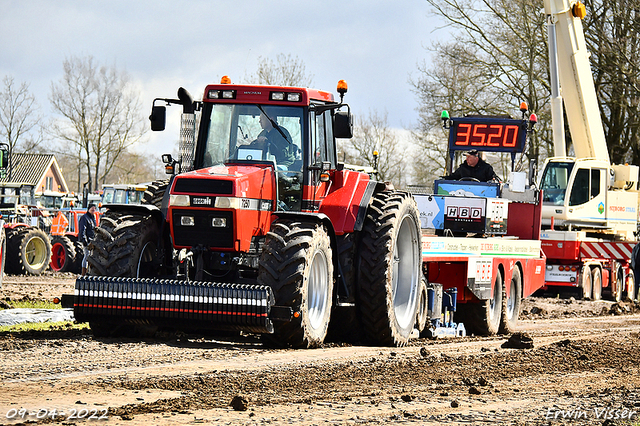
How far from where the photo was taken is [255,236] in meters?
8.93

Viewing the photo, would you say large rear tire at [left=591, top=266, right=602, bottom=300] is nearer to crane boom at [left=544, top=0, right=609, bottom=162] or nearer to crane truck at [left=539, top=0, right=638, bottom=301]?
crane truck at [left=539, top=0, right=638, bottom=301]

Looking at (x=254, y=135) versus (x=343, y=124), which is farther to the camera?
(x=254, y=135)

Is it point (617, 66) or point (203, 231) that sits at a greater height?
point (617, 66)

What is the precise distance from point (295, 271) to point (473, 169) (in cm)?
792

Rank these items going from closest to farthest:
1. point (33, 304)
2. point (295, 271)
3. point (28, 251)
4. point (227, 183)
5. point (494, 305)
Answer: point (295, 271)
point (227, 183)
point (494, 305)
point (33, 304)
point (28, 251)

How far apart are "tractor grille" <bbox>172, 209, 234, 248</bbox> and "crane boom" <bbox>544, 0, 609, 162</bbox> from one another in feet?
55.4

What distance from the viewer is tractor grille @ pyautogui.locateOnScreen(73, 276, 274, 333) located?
8070 mm

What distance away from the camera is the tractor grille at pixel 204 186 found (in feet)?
27.9

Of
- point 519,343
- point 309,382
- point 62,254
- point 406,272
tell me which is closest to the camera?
point 309,382

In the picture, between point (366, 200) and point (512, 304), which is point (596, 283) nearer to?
point (512, 304)

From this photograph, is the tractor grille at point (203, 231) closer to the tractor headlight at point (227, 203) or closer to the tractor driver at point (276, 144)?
the tractor headlight at point (227, 203)

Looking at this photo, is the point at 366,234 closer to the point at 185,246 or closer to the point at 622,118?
the point at 185,246

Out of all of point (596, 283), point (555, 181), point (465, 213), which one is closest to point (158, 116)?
point (465, 213)

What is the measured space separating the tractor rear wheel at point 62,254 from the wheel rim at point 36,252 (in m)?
1.02
